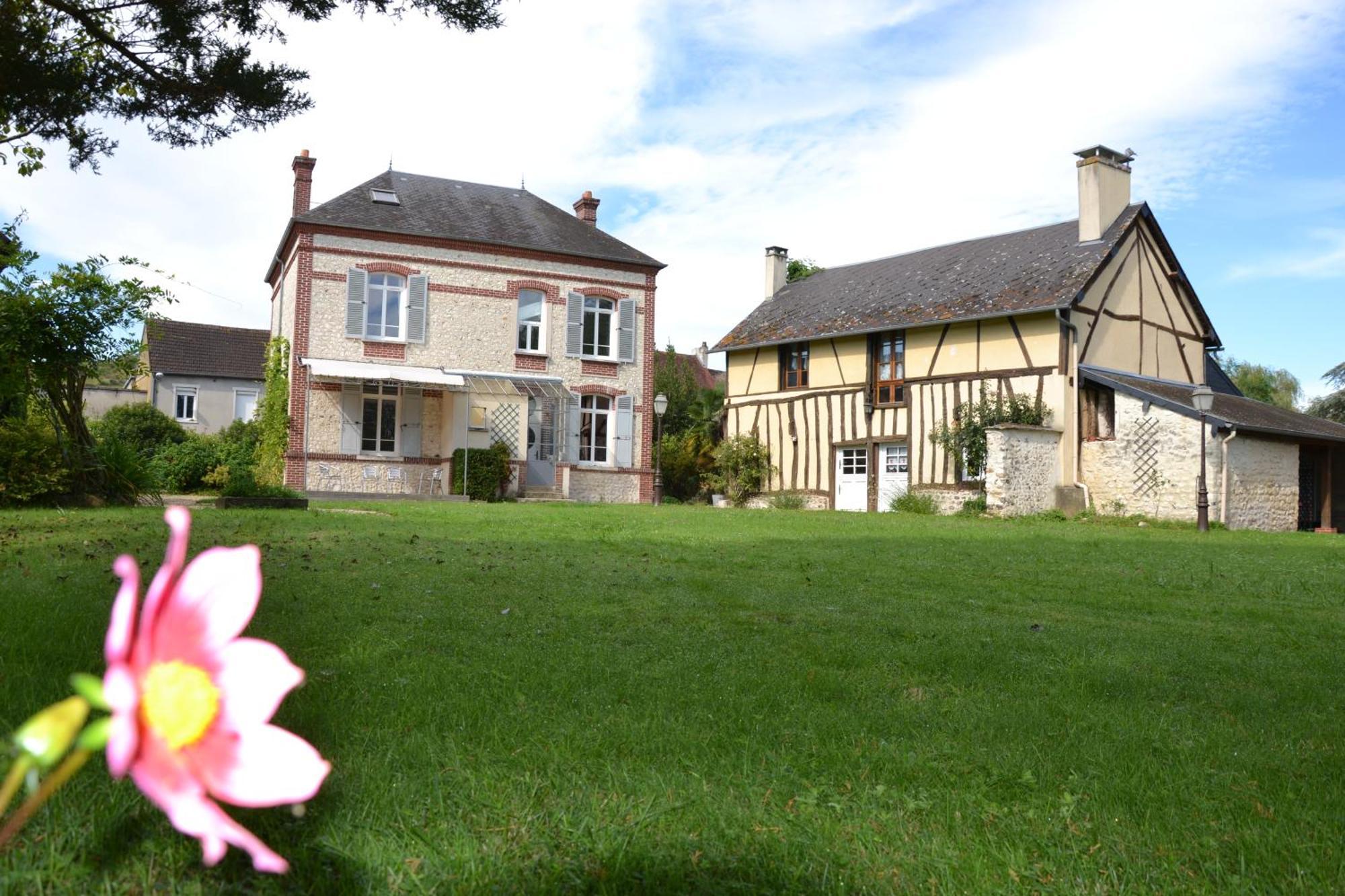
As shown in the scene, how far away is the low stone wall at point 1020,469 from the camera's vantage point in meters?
20.4

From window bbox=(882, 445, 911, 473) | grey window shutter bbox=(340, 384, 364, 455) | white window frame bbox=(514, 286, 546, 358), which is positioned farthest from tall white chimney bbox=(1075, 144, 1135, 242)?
grey window shutter bbox=(340, 384, 364, 455)

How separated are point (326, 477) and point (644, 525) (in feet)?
37.7

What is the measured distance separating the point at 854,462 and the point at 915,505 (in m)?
2.74

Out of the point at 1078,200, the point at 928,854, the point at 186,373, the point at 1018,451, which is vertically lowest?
the point at 928,854

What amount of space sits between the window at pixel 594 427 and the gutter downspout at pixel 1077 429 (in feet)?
35.3

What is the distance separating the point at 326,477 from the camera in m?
22.7

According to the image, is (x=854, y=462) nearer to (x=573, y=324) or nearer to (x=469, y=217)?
(x=573, y=324)

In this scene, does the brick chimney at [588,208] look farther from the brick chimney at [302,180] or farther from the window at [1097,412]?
the window at [1097,412]

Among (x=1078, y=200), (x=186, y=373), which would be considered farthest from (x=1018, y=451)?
(x=186, y=373)

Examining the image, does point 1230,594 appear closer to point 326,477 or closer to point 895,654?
point 895,654

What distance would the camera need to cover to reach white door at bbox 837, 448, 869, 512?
79.9 feet

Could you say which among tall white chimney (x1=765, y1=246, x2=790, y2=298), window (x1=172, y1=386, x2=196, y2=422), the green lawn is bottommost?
the green lawn

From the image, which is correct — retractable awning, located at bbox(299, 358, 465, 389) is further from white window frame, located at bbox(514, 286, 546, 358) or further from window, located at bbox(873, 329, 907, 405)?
window, located at bbox(873, 329, 907, 405)

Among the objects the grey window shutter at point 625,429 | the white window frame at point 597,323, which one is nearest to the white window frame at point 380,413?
the white window frame at point 597,323
